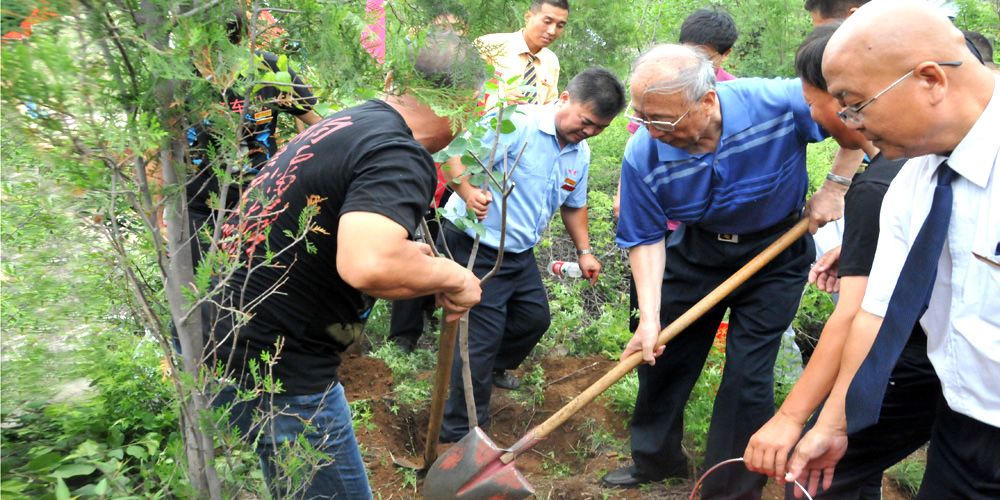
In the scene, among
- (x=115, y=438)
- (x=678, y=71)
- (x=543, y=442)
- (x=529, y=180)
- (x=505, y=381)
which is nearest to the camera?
(x=115, y=438)

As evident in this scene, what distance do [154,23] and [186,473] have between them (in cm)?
116

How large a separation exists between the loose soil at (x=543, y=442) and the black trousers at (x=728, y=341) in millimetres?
374

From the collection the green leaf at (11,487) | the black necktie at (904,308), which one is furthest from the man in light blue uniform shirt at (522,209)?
the green leaf at (11,487)

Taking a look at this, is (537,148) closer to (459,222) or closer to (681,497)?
(459,222)

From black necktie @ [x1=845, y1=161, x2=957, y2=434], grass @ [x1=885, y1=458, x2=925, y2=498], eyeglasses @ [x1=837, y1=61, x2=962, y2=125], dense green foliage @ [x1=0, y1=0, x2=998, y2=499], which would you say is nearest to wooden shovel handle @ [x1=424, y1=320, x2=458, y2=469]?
dense green foliage @ [x1=0, y1=0, x2=998, y2=499]

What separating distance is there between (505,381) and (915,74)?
3.48m

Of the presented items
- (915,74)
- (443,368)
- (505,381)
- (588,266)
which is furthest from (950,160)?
(505,381)

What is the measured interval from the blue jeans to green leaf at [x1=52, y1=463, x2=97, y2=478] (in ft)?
1.30

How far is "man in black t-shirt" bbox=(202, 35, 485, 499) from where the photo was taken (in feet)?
6.05

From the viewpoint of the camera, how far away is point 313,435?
7.36 feet

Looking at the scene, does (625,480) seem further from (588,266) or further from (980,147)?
(980,147)

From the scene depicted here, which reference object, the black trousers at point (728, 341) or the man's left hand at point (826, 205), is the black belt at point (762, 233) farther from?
the man's left hand at point (826, 205)

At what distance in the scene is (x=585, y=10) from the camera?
6875mm

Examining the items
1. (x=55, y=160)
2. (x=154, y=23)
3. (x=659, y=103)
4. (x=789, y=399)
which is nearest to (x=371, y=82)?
(x=154, y=23)
